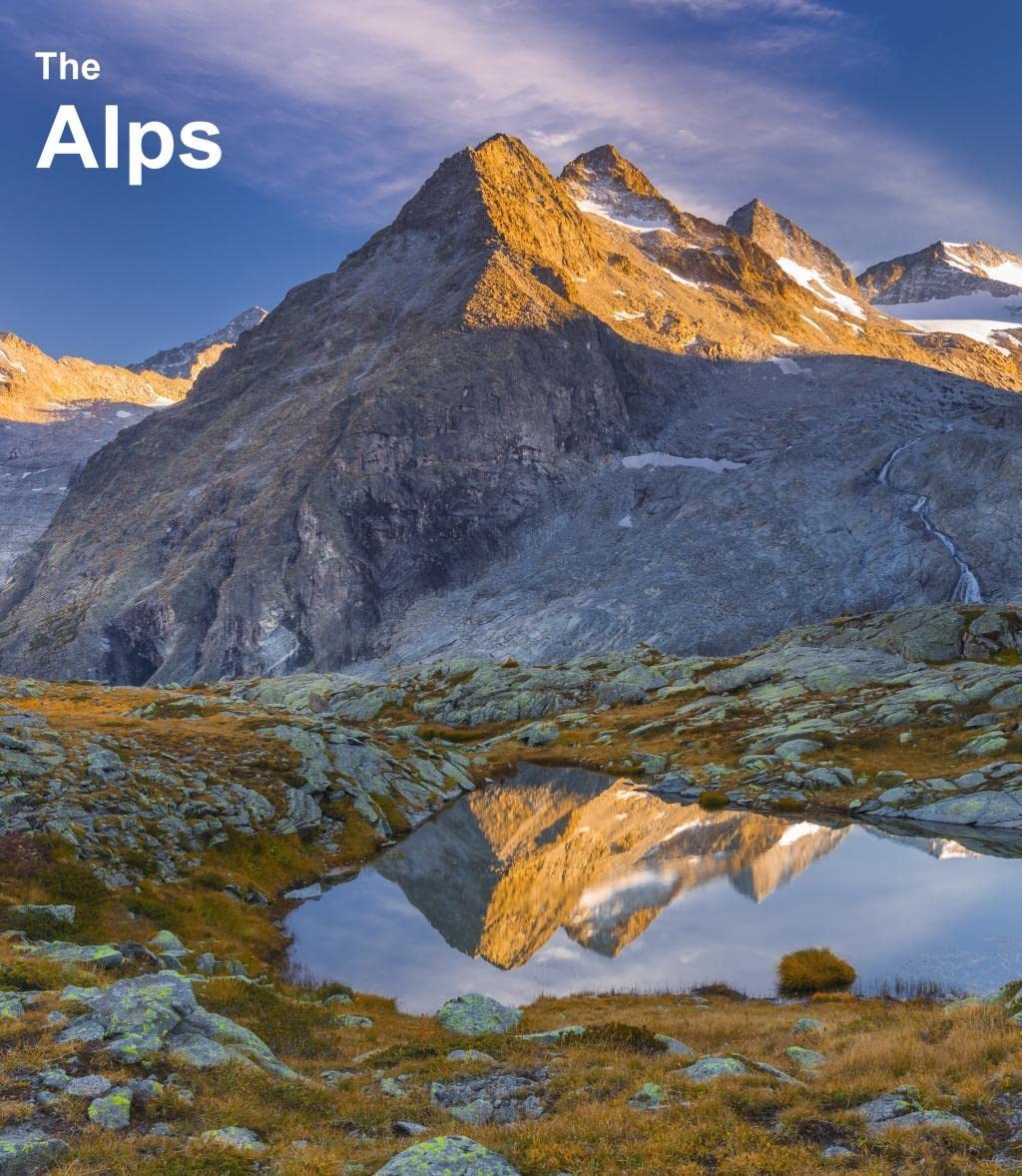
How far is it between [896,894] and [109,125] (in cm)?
6098

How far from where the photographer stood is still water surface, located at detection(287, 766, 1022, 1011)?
2978 cm

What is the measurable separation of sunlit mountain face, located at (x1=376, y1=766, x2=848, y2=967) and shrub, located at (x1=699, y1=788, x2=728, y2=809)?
3.56 ft

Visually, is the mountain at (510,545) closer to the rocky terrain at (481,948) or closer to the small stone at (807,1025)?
the rocky terrain at (481,948)

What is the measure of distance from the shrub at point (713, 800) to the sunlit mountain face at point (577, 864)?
109cm

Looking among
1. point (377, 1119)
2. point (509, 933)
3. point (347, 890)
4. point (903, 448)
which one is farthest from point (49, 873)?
point (903, 448)

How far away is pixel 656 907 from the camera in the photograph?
121 ft

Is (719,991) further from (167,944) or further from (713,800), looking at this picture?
(713,800)

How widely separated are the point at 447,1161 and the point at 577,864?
34.9 meters

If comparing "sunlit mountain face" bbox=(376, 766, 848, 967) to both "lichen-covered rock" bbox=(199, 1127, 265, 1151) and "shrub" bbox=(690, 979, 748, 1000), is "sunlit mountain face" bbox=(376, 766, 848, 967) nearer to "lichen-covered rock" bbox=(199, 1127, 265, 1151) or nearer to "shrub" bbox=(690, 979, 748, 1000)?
"shrub" bbox=(690, 979, 748, 1000)

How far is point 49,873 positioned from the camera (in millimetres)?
30484

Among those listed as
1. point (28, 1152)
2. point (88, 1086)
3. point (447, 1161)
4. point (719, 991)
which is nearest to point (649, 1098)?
point (447, 1161)

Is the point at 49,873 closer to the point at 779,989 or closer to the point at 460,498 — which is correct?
the point at 779,989

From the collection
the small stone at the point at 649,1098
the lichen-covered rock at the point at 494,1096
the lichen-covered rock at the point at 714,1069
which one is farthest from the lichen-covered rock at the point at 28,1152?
the lichen-covered rock at the point at 714,1069

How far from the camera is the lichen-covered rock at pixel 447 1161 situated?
426 inches
